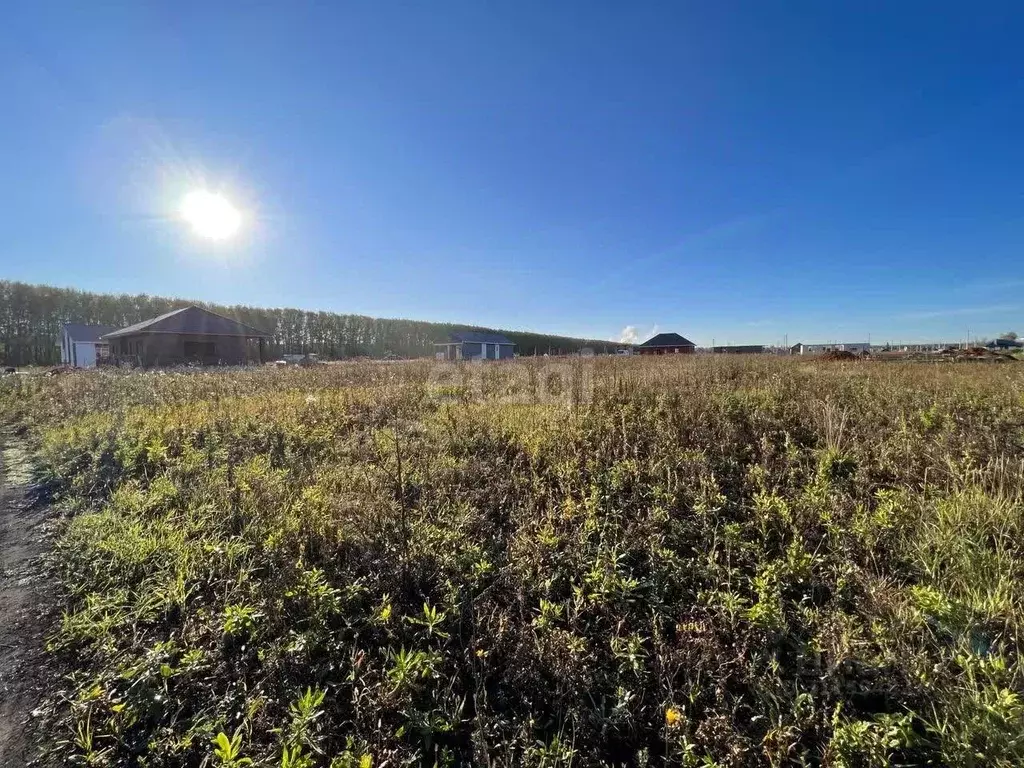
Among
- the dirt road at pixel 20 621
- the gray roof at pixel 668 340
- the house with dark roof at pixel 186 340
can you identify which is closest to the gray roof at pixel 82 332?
the house with dark roof at pixel 186 340

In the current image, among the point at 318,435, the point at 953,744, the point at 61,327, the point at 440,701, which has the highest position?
the point at 61,327

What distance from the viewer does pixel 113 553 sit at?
8.62ft

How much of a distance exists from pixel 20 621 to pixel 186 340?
2989 cm

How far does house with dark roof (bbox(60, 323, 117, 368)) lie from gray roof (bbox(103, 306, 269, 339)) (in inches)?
125

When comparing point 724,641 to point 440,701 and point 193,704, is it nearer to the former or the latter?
point 440,701

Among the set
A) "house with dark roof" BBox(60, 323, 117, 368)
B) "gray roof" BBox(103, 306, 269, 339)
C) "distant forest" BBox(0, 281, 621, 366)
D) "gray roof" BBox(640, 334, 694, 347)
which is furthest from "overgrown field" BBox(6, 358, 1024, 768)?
"gray roof" BBox(640, 334, 694, 347)

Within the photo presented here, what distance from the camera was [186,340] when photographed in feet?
83.1

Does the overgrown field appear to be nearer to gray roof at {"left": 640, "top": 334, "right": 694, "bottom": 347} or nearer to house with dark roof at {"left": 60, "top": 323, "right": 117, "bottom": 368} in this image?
house with dark roof at {"left": 60, "top": 323, "right": 117, "bottom": 368}

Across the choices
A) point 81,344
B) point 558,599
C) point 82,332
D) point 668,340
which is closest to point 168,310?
point 82,332

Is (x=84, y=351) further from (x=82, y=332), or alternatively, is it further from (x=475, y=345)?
(x=475, y=345)

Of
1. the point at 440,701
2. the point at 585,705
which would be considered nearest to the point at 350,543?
the point at 440,701

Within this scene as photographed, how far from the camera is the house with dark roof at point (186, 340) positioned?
956 inches

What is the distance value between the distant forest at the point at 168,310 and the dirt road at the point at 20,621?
2458cm

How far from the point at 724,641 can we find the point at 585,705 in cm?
83
